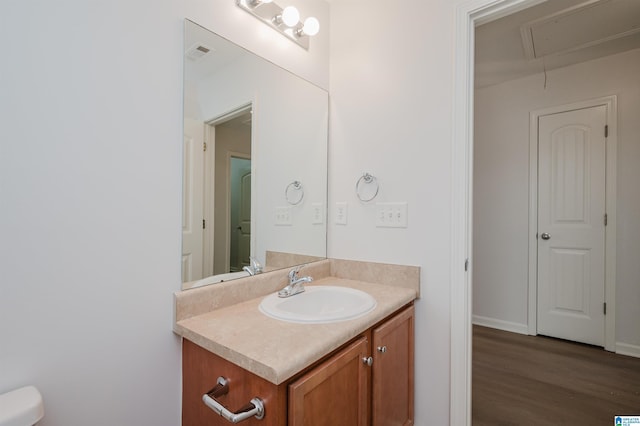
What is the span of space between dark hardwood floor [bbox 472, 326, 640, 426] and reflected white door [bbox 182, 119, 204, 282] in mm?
1706

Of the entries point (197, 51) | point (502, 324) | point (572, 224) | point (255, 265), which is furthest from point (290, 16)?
point (502, 324)

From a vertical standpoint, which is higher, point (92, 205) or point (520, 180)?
point (520, 180)

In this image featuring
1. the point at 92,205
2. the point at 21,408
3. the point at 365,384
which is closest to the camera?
the point at 21,408

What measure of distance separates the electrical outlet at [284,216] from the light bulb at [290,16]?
905 mm

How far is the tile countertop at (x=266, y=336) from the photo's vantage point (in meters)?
0.77

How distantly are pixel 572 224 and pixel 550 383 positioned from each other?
1.41 metres

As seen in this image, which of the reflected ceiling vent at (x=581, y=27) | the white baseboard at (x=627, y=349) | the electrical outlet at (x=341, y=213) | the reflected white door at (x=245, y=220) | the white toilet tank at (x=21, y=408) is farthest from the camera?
the white baseboard at (x=627, y=349)

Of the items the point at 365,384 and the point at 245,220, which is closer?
the point at 365,384

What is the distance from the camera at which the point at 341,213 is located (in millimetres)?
1740

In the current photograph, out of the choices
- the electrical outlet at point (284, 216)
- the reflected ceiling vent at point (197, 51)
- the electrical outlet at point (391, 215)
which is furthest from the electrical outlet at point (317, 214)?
the reflected ceiling vent at point (197, 51)

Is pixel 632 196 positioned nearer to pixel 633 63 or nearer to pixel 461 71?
pixel 633 63

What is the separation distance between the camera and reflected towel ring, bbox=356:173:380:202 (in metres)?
1.61

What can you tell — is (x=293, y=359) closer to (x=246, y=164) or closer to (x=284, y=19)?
(x=246, y=164)

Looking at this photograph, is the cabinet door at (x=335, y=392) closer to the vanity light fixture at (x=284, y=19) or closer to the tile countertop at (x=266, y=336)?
the tile countertop at (x=266, y=336)
